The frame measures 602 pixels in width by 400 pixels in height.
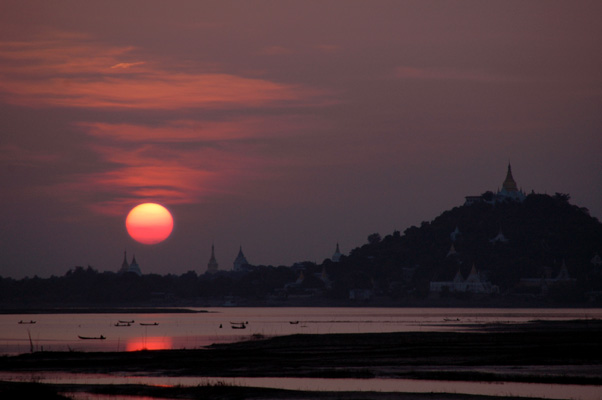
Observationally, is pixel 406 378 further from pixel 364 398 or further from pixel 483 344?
pixel 483 344

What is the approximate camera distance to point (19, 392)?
33.6 meters

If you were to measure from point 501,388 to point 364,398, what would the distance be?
246 inches

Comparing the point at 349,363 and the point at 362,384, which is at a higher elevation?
the point at 349,363

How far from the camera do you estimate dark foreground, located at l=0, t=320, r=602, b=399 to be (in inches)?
1569

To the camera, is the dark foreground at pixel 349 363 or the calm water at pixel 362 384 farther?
the dark foreground at pixel 349 363

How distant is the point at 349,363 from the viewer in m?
50.2

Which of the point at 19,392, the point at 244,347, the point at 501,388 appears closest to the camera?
the point at 19,392

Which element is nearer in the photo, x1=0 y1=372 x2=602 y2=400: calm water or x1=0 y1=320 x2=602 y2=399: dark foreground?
x1=0 y1=372 x2=602 y2=400: calm water

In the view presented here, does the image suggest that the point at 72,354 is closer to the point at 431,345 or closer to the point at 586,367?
the point at 431,345

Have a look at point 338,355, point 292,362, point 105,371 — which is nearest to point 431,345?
point 338,355

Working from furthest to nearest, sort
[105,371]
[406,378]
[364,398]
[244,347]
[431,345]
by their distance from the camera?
1. [244,347]
2. [431,345]
3. [105,371]
4. [406,378]
5. [364,398]

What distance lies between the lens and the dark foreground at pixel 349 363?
1569 inches

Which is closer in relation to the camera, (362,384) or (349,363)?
(362,384)

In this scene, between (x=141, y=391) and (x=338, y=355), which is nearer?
(x=141, y=391)
